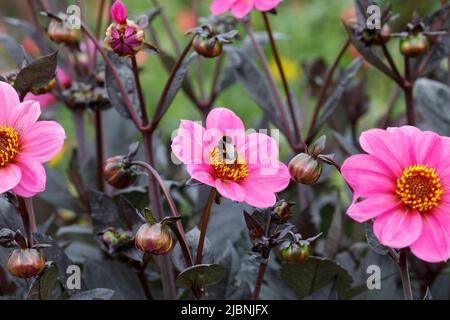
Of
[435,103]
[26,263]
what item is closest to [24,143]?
[26,263]

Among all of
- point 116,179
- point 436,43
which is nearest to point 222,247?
point 116,179

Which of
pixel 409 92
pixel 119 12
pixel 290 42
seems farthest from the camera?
pixel 290 42

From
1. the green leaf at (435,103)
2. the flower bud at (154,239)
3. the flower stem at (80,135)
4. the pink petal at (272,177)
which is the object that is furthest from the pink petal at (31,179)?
the green leaf at (435,103)

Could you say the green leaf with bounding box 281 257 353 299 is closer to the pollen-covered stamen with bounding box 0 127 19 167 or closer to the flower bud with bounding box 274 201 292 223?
the flower bud with bounding box 274 201 292 223

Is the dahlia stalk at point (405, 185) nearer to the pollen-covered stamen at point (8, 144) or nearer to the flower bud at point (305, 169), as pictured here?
the flower bud at point (305, 169)

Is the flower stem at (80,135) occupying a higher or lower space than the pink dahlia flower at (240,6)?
lower

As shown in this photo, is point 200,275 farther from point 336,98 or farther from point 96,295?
point 336,98
